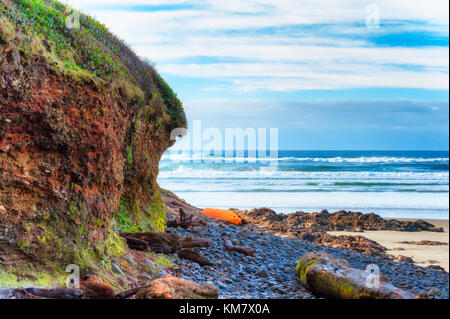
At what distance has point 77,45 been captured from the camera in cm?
682

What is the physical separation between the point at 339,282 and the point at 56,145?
14.7 feet

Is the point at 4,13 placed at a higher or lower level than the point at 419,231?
higher

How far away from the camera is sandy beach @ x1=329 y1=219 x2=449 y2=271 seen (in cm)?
1125

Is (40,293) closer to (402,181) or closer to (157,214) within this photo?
(157,214)

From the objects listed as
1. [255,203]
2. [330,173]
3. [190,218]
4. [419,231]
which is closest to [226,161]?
[330,173]


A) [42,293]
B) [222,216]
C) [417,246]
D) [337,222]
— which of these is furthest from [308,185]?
[42,293]

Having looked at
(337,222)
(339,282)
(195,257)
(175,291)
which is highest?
(175,291)

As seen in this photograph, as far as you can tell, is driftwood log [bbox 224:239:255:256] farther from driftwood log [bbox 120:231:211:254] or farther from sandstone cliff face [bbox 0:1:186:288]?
sandstone cliff face [bbox 0:1:186:288]

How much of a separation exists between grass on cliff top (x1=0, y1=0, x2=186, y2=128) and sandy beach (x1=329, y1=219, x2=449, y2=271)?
7.82 meters

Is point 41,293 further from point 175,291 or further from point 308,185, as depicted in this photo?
point 308,185

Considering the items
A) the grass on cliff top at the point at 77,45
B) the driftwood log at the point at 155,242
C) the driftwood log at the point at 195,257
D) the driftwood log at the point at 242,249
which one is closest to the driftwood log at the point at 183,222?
the driftwood log at the point at 242,249

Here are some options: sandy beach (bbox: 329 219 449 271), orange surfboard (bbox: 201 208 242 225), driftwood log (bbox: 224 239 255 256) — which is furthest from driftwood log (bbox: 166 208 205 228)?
sandy beach (bbox: 329 219 449 271)
